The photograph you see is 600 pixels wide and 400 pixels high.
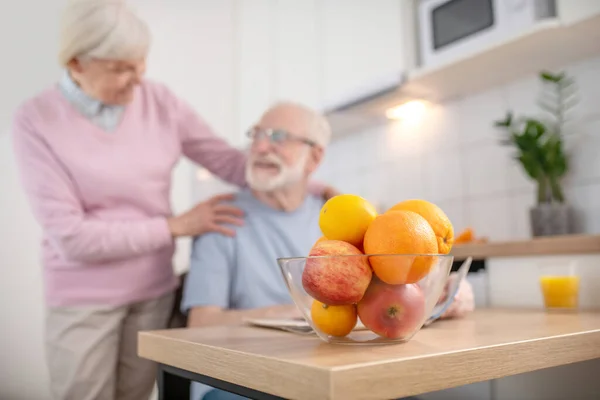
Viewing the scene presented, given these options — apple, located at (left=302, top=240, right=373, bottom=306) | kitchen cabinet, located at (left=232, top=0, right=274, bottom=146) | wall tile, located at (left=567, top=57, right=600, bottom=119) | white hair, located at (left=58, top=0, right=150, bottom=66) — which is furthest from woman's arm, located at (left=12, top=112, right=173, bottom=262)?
kitchen cabinet, located at (left=232, top=0, right=274, bottom=146)

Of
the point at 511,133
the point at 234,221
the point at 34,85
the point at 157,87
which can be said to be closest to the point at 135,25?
the point at 157,87

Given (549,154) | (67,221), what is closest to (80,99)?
(67,221)

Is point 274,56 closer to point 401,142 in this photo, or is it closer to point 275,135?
point 401,142

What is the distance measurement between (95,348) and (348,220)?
0.97 metres

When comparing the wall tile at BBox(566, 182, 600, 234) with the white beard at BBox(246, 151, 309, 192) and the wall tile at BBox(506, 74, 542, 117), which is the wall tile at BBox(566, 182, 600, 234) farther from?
the white beard at BBox(246, 151, 309, 192)

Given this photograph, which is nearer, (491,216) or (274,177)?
(274,177)

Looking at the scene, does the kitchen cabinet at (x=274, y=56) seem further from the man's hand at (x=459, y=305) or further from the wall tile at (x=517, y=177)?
the man's hand at (x=459, y=305)

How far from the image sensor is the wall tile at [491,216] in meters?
2.13

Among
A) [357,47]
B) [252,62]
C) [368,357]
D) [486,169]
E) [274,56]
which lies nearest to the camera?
[368,357]

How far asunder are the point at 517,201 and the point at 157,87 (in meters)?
1.28

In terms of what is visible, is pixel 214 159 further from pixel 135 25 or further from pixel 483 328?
pixel 483 328

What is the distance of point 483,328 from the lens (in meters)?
0.79

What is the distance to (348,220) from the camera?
67cm

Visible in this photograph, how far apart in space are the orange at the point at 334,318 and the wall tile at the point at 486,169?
5.36ft
